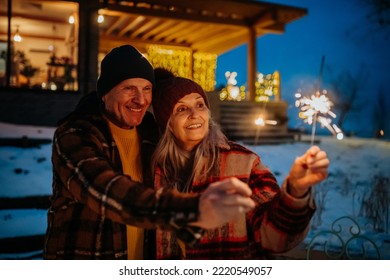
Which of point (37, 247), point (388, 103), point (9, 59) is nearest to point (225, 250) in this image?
point (37, 247)

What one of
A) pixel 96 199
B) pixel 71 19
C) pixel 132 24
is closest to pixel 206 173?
Result: pixel 96 199

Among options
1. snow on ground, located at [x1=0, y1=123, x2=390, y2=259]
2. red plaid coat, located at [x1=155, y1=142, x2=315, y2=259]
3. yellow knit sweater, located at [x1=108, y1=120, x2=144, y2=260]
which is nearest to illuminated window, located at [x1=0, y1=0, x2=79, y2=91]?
snow on ground, located at [x1=0, y1=123, x2=390, y2=259]

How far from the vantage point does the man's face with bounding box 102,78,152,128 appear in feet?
6.14

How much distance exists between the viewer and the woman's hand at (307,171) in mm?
1364

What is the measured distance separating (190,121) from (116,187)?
2.34ft

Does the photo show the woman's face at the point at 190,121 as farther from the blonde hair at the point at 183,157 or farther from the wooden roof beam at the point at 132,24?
the wooden roof beam at the point at 132,24

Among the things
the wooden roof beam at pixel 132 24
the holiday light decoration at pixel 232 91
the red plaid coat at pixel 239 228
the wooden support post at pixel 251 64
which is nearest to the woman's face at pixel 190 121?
the red plaid coat at pixel 239 228

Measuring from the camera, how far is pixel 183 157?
196cm

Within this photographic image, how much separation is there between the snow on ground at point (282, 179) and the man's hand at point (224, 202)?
331 centimetres

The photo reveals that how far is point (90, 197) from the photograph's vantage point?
135cm

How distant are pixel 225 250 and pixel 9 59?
9262 mm

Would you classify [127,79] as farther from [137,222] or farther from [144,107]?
[137,222]

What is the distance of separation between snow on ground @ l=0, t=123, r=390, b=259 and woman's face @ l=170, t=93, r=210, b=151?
2.94 metres

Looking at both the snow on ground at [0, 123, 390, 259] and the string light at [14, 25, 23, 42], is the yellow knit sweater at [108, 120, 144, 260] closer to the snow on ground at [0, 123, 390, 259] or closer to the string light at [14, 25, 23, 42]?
the snow on ground at [0, 123, 390, 259]
